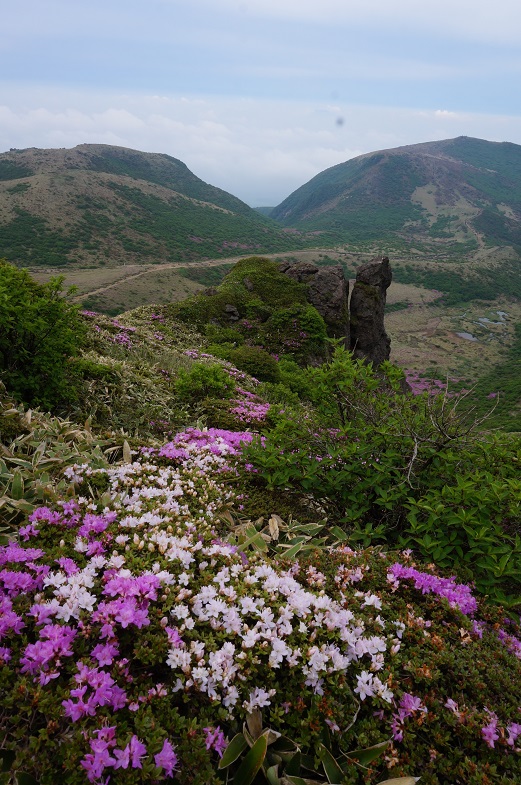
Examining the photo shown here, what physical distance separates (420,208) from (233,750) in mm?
181631

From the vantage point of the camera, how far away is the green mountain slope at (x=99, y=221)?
187 feet

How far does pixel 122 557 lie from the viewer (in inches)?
83.8

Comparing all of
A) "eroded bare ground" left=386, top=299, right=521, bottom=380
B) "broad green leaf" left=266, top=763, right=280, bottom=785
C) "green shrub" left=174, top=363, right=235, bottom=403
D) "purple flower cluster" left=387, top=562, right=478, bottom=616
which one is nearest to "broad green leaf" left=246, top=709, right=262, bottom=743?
"broad green leaf" left=266, top=763, right=280, bottom=785

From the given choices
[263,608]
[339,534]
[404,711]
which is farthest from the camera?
[339,534]

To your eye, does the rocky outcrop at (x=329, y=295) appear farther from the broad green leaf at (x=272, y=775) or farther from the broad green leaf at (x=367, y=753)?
the broad green leaf at (x=272, y=775)

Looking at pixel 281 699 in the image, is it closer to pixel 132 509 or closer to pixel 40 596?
pixel 40 596

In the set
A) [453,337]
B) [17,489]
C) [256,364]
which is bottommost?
[453,337]

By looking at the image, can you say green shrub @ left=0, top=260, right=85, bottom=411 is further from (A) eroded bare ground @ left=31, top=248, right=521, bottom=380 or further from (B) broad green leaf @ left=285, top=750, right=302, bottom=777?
(A) eroded bare ground @ left=31, top=248, right=521, bottom=380

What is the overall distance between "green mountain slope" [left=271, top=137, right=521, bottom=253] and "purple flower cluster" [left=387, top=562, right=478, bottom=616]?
11960 centimetres

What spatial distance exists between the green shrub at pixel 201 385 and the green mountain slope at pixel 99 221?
49.3 metres

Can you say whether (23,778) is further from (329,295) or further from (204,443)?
(329,295)

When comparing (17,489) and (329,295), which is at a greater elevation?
(17,489)

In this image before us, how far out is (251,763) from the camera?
161cm

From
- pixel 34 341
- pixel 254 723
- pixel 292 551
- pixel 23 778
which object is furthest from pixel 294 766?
pixel 34 341
